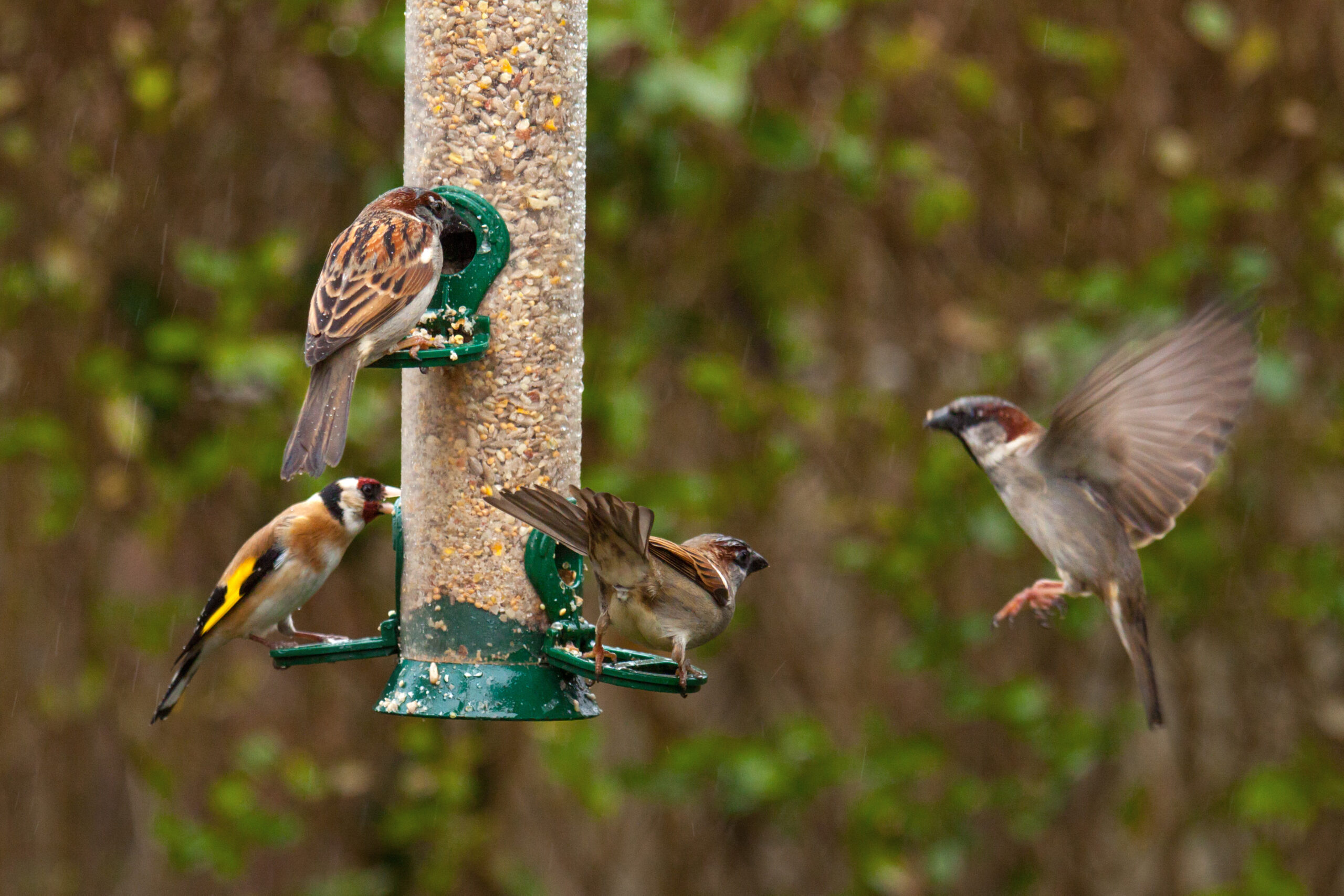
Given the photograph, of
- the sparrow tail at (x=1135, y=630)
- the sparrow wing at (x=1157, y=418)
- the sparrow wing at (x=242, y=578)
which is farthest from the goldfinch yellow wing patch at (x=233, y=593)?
the sparrow tail at (x=1135, y=630)

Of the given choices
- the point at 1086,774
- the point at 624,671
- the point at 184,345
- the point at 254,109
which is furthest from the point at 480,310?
the point at 1086,774

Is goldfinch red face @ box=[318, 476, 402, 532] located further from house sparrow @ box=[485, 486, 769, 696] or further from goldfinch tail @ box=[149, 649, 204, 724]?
house sparrow @ box=[485, 486, 769, 696]

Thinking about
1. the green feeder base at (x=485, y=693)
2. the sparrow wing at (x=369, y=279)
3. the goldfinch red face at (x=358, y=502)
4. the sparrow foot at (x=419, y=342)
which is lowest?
the green feeder base at (x=485, y=693)

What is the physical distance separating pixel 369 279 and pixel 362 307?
0.08 m

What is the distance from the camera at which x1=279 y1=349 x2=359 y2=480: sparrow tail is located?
405 cm

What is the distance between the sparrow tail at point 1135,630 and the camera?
14.7 ft

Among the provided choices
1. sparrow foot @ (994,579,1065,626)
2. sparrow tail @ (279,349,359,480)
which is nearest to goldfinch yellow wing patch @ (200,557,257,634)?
sparrow tail @ (279,349,359,480)

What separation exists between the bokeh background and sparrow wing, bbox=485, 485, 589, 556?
2.36 metres

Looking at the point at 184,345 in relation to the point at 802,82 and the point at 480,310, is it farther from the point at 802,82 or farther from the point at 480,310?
the point at 802,82

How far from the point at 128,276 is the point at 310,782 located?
91.8 inches

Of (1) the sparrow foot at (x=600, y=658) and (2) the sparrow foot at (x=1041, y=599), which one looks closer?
(1) the sparrow foot at (x=600, y=658)

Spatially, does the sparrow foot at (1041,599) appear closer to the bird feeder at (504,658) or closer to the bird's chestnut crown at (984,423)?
the bird's chestnut crown at (984,423)

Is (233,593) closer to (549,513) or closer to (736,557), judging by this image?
A: (549,513)

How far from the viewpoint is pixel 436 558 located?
15.3 feet
